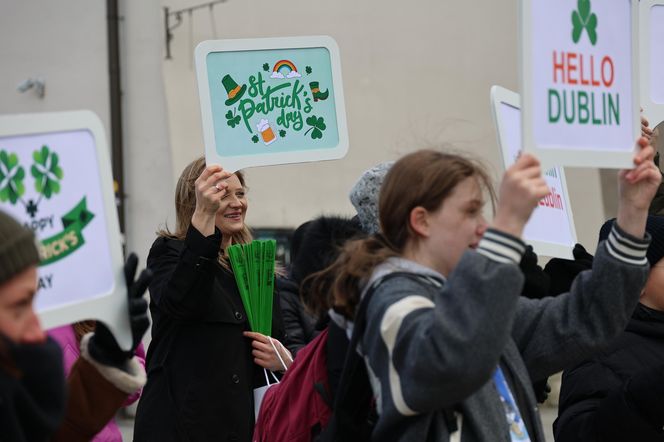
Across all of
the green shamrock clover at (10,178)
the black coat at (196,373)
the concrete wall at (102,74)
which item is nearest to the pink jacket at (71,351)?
the black coat at (196,373)

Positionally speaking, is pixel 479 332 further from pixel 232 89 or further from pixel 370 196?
pixel 232 89

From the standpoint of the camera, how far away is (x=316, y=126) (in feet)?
12.0

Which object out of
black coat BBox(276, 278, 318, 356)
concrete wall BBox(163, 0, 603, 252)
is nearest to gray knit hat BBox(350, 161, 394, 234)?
black coat BBox(276, 278, 318, 356)

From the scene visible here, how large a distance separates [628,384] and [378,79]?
26.5ft

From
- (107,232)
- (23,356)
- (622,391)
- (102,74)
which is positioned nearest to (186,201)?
(107,232)

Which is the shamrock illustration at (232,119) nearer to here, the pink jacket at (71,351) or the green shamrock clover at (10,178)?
the pink jacket at (71,351)

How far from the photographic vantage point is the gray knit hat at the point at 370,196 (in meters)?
2.96

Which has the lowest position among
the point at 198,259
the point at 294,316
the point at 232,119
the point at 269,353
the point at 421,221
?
the point at 294,316

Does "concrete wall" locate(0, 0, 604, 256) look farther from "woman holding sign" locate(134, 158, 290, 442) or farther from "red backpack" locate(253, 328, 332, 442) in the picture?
"red backpack" locate(253, 328, 332, 442)

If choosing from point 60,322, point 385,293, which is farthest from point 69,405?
point 385,293

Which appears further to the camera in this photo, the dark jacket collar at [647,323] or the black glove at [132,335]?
the dark jacket collar at [647,323]

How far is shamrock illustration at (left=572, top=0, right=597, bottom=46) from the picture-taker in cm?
253

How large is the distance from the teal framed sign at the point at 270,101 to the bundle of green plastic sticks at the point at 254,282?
1.06 ft

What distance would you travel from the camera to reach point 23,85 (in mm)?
10820
